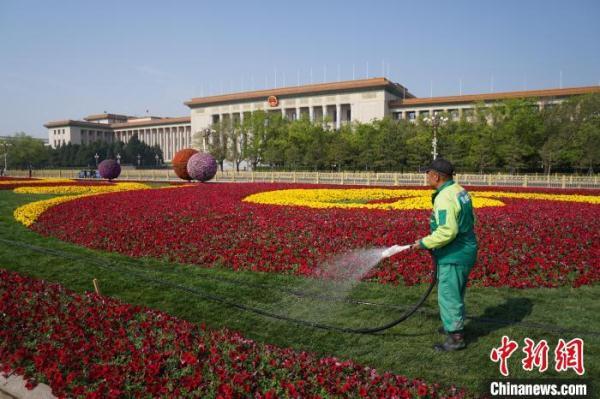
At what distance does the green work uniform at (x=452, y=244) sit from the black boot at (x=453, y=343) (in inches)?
2.3

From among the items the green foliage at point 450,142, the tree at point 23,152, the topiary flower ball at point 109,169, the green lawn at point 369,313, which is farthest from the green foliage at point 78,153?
the green lawn at point 369,313

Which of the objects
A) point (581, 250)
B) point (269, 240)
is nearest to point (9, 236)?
point (269, 240)

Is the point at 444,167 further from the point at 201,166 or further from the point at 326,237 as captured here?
the point at 201,166

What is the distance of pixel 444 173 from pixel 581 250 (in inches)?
162

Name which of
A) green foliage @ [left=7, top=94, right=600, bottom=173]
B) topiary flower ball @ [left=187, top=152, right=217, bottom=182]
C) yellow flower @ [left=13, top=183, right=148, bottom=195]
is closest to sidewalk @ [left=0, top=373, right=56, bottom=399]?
yellow flower @ [left=13, top=183, right=148, bottom=195]

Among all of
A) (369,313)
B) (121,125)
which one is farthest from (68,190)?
(121,125)

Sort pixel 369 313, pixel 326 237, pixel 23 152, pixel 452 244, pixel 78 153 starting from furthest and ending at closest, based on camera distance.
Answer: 1. pixel 78 153
2. pixel 23 152
3. pixel 326 237
4. pixel 369 313
5. pixel 452 244

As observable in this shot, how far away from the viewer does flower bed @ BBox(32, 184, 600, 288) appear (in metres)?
A: 5.96

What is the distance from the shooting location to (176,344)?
137 inches

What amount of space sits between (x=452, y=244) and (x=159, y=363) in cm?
241

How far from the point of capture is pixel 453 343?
12.4 ft

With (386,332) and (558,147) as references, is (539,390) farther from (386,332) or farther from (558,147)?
(558,147)

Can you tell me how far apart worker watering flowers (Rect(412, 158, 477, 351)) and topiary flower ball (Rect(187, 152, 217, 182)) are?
20774 millimetres

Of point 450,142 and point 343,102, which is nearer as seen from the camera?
point 450,142
